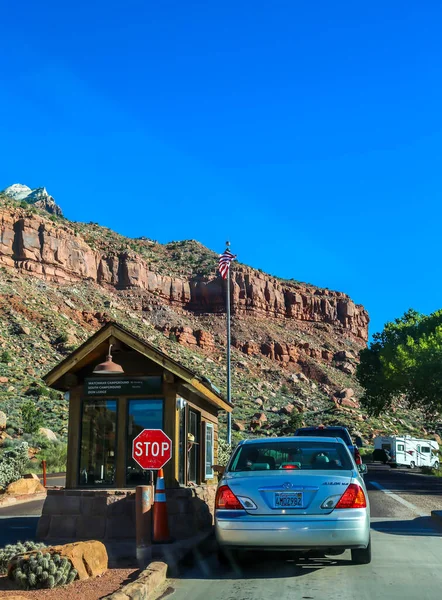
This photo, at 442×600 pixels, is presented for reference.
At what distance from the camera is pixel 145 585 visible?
23.1 feet

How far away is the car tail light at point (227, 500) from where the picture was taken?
839cm

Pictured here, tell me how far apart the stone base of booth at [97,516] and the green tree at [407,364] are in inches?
1207

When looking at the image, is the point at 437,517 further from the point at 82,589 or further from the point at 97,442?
the point at 82,589

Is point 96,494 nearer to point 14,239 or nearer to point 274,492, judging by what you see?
point 274,492

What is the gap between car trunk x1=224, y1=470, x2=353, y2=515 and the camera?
8258mm

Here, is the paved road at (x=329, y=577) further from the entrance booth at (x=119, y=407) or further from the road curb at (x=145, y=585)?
the entrance booth at (x=119, y=407)

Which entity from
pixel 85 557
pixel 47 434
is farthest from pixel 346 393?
pixel 85 557

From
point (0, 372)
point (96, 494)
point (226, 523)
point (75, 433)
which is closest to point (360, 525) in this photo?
point (226, 523)

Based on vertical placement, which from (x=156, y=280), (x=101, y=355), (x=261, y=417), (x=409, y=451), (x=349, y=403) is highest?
(x=156, y=280)

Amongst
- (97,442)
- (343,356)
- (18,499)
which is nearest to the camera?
(97,442)

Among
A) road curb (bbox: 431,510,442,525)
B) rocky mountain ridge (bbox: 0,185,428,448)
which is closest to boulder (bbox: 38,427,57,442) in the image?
rocky mountain ridge (bbox: 0,185,428,448)

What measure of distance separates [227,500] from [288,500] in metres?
0.75

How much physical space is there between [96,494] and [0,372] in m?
43.5

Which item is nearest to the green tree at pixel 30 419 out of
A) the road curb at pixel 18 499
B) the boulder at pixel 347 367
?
the road curb at pixel 18 499
